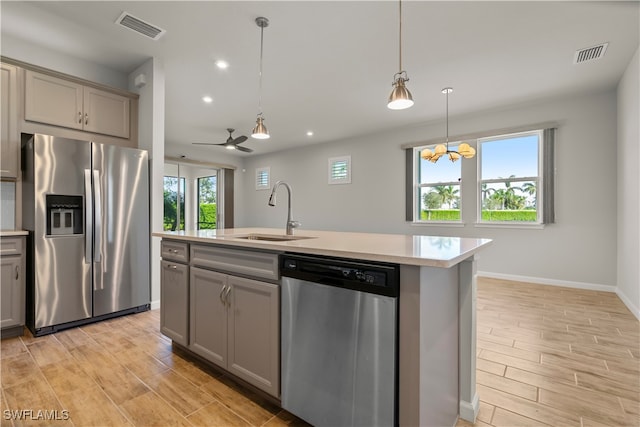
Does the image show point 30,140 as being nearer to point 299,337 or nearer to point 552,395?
point 299,337

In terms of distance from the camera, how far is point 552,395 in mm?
1798

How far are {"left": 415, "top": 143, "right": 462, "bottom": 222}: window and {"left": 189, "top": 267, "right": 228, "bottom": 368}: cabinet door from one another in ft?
15.2

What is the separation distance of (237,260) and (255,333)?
1.39 feet

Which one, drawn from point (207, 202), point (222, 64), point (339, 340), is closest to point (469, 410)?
point (339, 340)

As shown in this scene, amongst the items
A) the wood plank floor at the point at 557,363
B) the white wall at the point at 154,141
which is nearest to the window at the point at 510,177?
the wood plank floor at the point at 557,363

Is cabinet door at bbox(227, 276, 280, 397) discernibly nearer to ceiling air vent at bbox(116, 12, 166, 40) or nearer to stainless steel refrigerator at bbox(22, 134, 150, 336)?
stainless steel refrigerator at bbox(22, 134, 150, 336)

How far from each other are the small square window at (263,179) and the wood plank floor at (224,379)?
5.78 metres

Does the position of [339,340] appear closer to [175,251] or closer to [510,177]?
[175,251]

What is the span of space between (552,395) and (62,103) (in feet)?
15.5

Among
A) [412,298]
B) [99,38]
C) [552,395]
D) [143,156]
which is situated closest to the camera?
[412,298]

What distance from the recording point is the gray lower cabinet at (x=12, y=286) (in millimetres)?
2551

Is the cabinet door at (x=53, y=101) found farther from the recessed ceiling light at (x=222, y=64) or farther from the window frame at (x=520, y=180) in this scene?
the window frame at (x=520, y=180)

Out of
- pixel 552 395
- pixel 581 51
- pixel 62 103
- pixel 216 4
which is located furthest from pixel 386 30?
pixel 62 103

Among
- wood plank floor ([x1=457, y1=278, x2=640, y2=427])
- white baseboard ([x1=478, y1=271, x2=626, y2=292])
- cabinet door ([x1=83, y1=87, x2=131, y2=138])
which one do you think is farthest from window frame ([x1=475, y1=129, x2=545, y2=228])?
cabinet door ([x1=83, y1=87, x2=131, y2=138])
